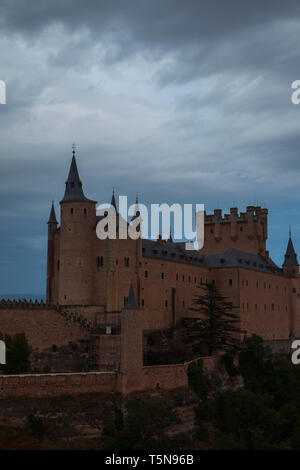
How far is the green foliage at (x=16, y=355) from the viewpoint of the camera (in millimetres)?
49406

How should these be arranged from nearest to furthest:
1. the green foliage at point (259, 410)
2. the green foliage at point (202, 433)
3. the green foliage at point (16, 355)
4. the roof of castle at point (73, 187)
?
A: the green foliage at point (259, 410)
the green foliage at point (202, 433)
the green foliage at point (16, 355)
the roof of castle at point (73, 187)

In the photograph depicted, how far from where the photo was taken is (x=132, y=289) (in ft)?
161

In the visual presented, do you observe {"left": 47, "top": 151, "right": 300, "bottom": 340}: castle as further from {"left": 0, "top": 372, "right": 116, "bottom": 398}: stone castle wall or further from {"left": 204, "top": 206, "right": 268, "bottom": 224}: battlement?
{"left": 0, "top": 372, "right": 116, "bottom": 398}: stone castle wall

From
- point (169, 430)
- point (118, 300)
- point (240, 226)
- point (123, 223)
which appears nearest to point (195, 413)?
point (169, 430)

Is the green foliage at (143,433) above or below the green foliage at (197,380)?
below

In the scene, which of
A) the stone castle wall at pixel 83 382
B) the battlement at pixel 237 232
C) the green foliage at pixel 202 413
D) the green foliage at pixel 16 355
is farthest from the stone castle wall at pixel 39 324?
the battlement at pixel 237 232

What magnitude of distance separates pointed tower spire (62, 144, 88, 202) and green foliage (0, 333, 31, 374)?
1600 centimetres

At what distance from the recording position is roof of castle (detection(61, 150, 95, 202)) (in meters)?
62.1

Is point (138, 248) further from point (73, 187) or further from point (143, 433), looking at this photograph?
point (143, 433)


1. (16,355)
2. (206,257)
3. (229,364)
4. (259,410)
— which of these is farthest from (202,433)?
(206,257)

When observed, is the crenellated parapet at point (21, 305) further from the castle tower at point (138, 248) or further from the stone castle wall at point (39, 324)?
the castle tower at point (138, 248)

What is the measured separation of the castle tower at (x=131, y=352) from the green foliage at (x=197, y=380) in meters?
7.10

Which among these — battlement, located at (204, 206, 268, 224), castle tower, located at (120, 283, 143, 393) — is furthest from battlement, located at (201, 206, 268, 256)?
castle tower, located at (120, 283, 143, 393)

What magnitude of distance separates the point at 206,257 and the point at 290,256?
55.9ft
